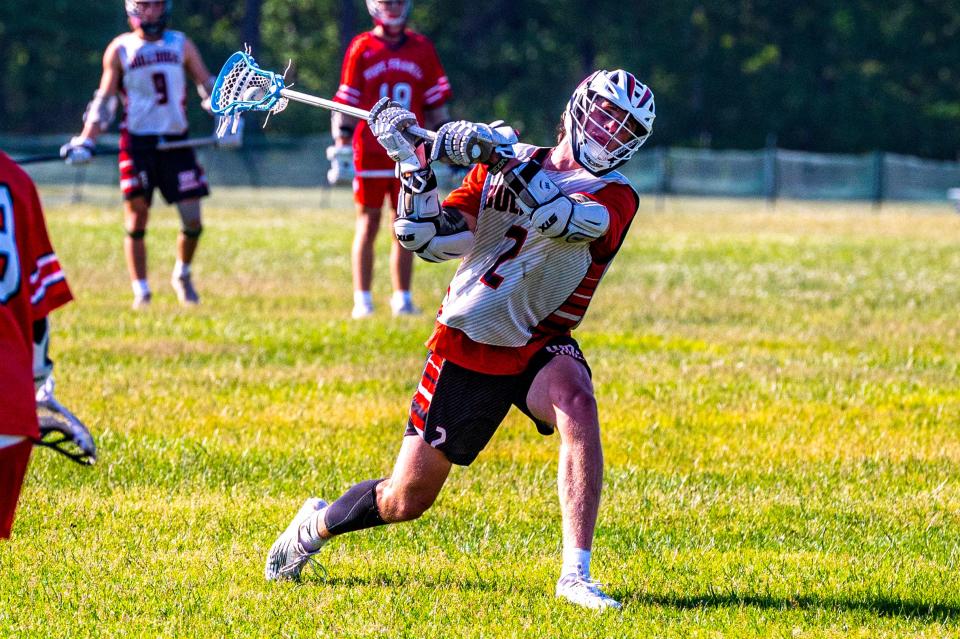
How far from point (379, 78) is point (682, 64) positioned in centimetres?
4816

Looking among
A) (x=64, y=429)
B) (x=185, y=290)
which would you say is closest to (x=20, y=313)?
(x=64, y=429)

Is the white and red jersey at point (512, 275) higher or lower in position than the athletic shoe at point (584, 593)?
higher

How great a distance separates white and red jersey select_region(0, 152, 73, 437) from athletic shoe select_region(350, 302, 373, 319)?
8.06m

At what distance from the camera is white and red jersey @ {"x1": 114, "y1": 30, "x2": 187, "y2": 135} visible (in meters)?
12.1

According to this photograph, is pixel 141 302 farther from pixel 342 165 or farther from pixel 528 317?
pixel 528 317

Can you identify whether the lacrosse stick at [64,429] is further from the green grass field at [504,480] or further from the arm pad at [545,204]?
the arm pad at [545,204]

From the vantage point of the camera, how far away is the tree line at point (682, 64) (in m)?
56.7

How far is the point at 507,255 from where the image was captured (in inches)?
195

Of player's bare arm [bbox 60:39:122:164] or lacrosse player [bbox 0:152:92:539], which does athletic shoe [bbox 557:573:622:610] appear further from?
player's bare arm [bbox 60:39:122:164]

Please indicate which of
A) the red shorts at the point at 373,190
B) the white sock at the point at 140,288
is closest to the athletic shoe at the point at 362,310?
the red shorts at the point at 373,190

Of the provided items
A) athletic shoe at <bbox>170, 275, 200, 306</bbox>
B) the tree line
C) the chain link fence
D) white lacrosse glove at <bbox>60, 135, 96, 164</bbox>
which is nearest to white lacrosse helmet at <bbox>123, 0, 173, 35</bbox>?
white lacrosse glove at <bbox>60, 135, 96, 164</bbox>

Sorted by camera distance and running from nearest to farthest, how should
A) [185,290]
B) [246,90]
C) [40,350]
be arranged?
[40,350] → [246,90] → [185,290]

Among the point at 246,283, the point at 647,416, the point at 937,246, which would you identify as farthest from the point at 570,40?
the point at 647,416

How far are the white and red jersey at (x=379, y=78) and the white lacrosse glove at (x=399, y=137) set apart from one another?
278 inches
